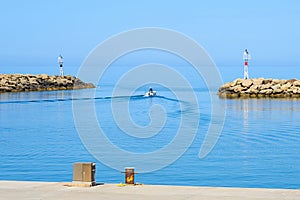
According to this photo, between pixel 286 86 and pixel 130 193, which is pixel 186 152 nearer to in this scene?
pixel 130 193

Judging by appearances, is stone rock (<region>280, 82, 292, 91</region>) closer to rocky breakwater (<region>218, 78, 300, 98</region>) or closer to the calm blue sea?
rocky breakwater (<region>218, 78, 300, 98</region>)

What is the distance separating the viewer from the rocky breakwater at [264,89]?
60594 millimetres

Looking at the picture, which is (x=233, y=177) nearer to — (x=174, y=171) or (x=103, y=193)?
(x=174, y=171)

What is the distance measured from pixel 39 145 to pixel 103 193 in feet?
53.4

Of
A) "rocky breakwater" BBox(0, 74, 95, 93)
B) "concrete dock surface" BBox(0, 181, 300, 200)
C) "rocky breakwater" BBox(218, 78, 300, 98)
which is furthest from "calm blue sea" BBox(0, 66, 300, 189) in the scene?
"rocky breakwater" BBox(0, 74, 95, 93)

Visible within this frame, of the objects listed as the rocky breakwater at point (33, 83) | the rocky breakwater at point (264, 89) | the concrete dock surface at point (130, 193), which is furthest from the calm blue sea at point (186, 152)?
the rocky breakwater at point (33, 83)

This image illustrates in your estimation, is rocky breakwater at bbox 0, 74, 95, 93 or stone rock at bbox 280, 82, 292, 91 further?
rocky breakwater at bbox 0, 74, 95, 93

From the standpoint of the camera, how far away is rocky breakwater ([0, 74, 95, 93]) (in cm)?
7544

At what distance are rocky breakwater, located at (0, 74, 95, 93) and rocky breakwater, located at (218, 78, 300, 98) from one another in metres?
26.0

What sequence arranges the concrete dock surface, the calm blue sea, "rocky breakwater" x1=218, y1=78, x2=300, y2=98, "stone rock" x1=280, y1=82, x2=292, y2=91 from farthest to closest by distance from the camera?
"stone rock" x1=280, y1=82, x2=292, y2=91, "rocky breakwater" x1=218, y1=78, x2=300, y2=98, the calm blue sea, the concrete dock surface

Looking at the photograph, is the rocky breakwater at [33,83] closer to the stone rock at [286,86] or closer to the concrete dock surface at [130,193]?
the stone rock at [286,86]

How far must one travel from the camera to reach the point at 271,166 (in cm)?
1775

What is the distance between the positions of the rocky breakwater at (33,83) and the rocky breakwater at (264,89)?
1025 inches

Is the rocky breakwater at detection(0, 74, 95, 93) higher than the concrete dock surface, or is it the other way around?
the rocky breakwater at detection(0, 74, 95, 93)
